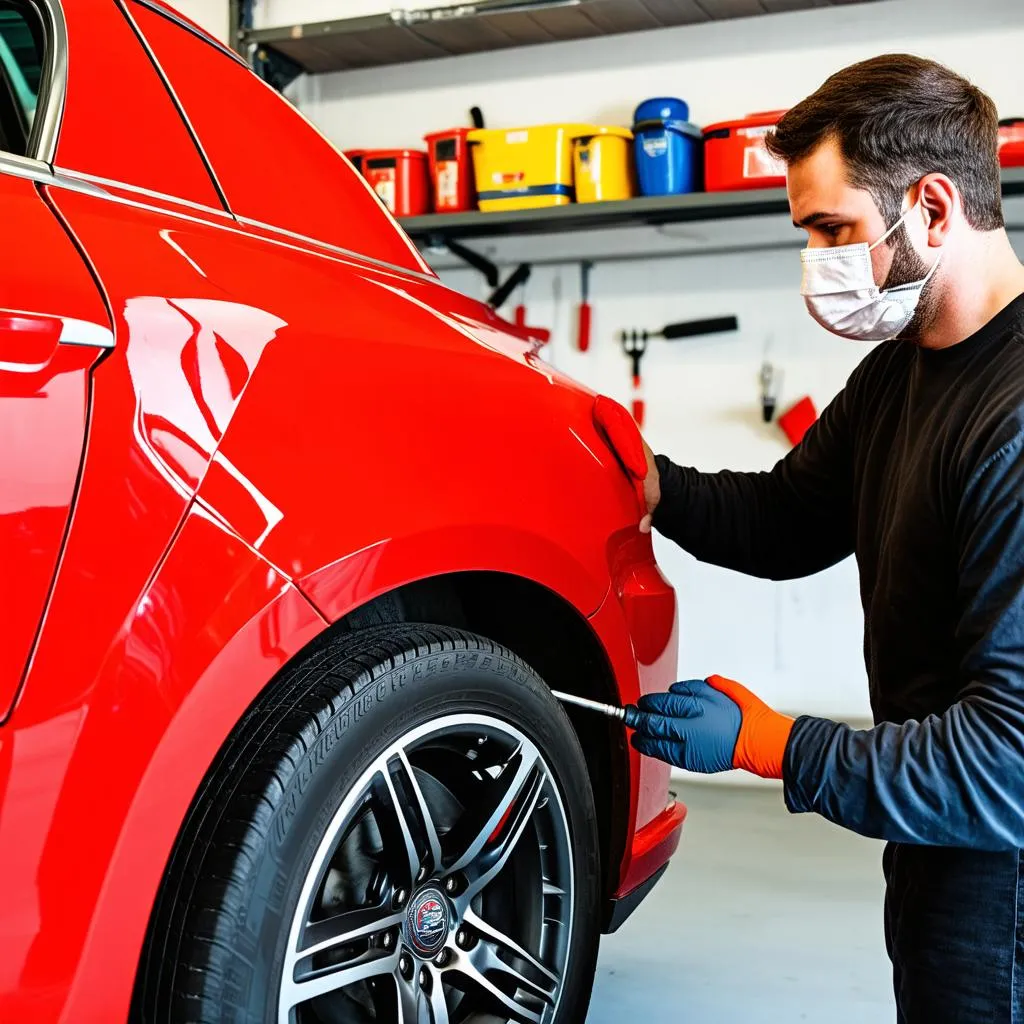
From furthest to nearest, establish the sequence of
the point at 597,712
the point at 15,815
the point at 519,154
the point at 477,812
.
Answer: the point at 519,154, the point at 597,712, the point at 477,812, the point at 15,815

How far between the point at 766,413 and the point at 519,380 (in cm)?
276

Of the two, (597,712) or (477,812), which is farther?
(597,712)

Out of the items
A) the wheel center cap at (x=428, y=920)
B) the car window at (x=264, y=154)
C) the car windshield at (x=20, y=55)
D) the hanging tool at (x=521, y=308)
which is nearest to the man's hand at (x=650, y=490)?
the car window at (x=264, y=154)

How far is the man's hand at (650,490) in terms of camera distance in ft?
6.06

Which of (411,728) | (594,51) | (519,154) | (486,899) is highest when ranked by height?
(594,51)

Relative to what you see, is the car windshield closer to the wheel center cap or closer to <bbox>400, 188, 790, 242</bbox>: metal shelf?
<bbox>400, 188, 790, 242</bbox>: metal shelf

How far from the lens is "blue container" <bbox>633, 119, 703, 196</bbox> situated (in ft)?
11.8

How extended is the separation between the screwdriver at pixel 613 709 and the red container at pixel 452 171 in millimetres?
2802

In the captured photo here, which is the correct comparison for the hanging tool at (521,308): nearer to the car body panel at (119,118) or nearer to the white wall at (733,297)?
the white wall at (733,297)

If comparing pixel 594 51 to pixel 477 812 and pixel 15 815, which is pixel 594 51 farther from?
pixel 15 815

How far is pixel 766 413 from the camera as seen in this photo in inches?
162

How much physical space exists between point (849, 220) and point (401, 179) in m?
2.82

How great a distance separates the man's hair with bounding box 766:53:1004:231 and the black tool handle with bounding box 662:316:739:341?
8.59ft

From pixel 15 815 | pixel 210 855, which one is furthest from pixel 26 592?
pixel 210 855
